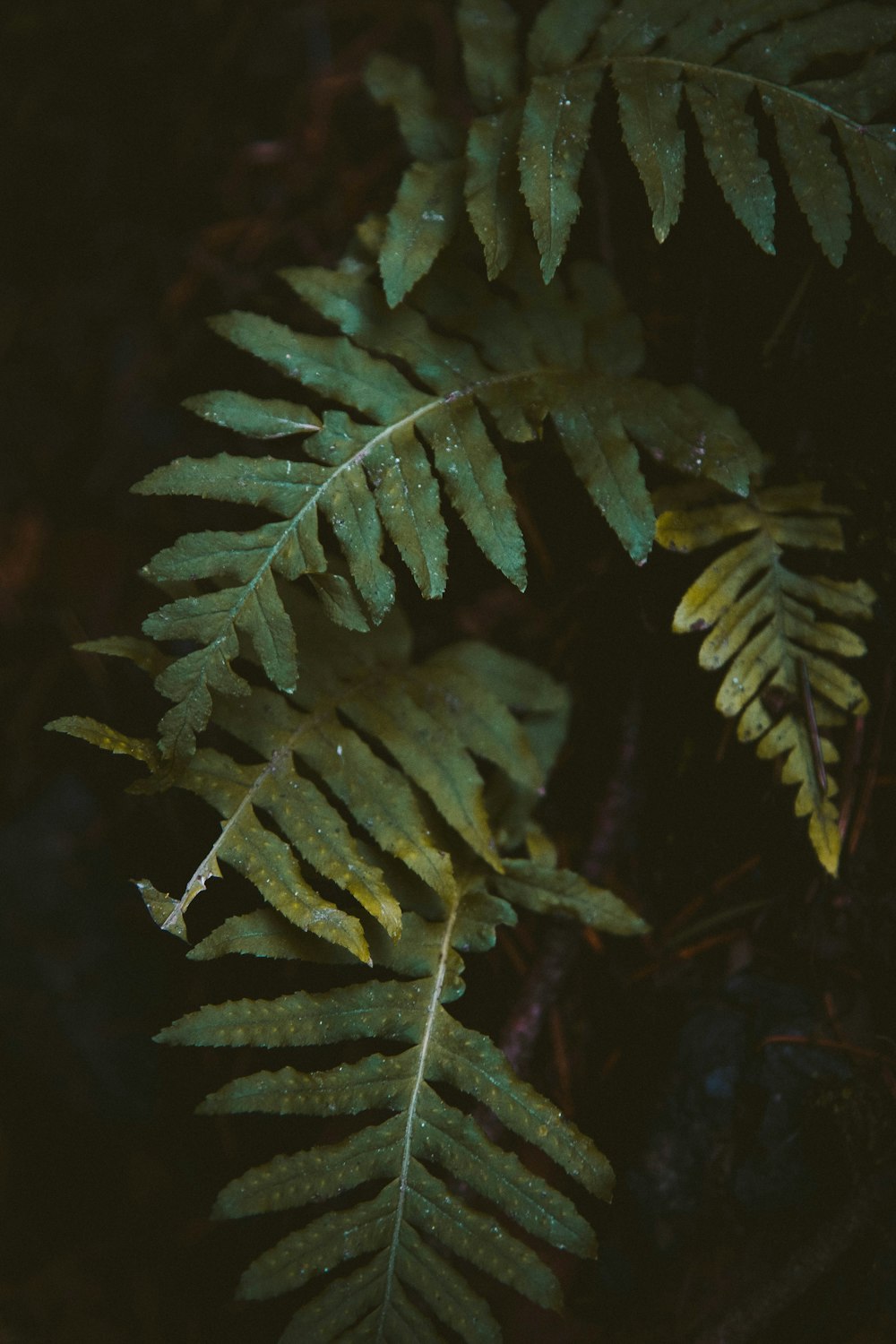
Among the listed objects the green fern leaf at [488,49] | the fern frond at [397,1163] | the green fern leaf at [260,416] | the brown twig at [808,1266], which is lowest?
the brown twig at [808,1266]

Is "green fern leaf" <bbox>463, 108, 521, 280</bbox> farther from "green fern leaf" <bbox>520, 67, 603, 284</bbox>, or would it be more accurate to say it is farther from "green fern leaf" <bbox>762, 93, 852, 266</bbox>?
"green fern leaf" <bbox>762, 93, 852, 266</bbox>

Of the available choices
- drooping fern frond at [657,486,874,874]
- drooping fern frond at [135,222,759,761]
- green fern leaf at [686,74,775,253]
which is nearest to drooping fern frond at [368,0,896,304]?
green fern leaf at [686,74,775,253]

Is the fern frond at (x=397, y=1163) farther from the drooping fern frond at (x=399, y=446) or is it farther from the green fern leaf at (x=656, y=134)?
the green fern leaf at (x=656, y=134)

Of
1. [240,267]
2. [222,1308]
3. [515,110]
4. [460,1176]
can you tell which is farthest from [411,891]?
[240,267]

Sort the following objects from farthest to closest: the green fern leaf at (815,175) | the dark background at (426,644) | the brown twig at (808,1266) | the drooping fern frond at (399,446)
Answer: the dark background at (426,644) → the brown twig at (808,1266) → the drooping fern frond at (399,446) → the green fern leaf at (815,175)

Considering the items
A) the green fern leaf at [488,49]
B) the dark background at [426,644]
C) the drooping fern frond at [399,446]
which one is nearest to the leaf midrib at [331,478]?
the drooping fern frond at [399,446]

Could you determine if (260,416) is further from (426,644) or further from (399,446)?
(426,644)
